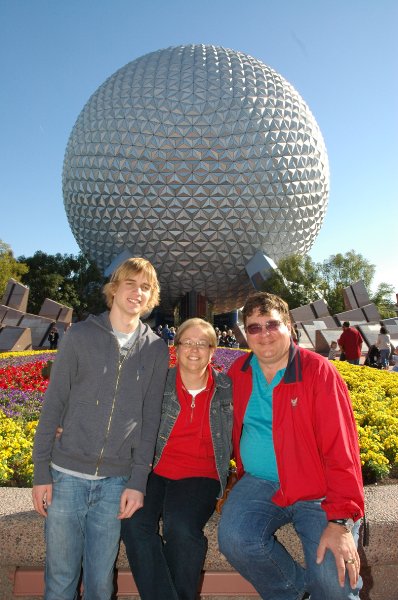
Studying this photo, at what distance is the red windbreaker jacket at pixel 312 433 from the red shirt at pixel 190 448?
1.51 ft

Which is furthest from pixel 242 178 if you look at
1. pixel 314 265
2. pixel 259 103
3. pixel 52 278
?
pixel 52 278

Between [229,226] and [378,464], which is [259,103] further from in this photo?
[378,464]

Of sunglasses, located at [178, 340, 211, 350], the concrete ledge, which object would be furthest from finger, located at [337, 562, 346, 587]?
sunglasses, located at [178, 340, 211, 350]

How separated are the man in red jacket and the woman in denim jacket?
0.46 ft

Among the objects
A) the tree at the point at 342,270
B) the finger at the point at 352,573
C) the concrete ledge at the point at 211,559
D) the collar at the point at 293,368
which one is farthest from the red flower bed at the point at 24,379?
the tree at the point at 342,270

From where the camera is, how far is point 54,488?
9.75ft

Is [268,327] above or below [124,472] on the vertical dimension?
above

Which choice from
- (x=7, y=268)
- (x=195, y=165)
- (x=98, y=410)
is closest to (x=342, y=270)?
(x=195, y=165)

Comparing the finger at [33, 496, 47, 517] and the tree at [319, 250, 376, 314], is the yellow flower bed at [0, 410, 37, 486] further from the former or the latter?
the tree at [319, 250, 376, 314]

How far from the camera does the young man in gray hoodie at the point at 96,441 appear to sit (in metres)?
2.89

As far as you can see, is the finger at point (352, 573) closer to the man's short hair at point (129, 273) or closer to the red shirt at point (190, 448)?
the red shirt at point (190, 448)

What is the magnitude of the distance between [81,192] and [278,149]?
34.6 feet

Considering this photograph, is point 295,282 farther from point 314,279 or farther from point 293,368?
point 293,368

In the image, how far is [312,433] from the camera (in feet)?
9.91
